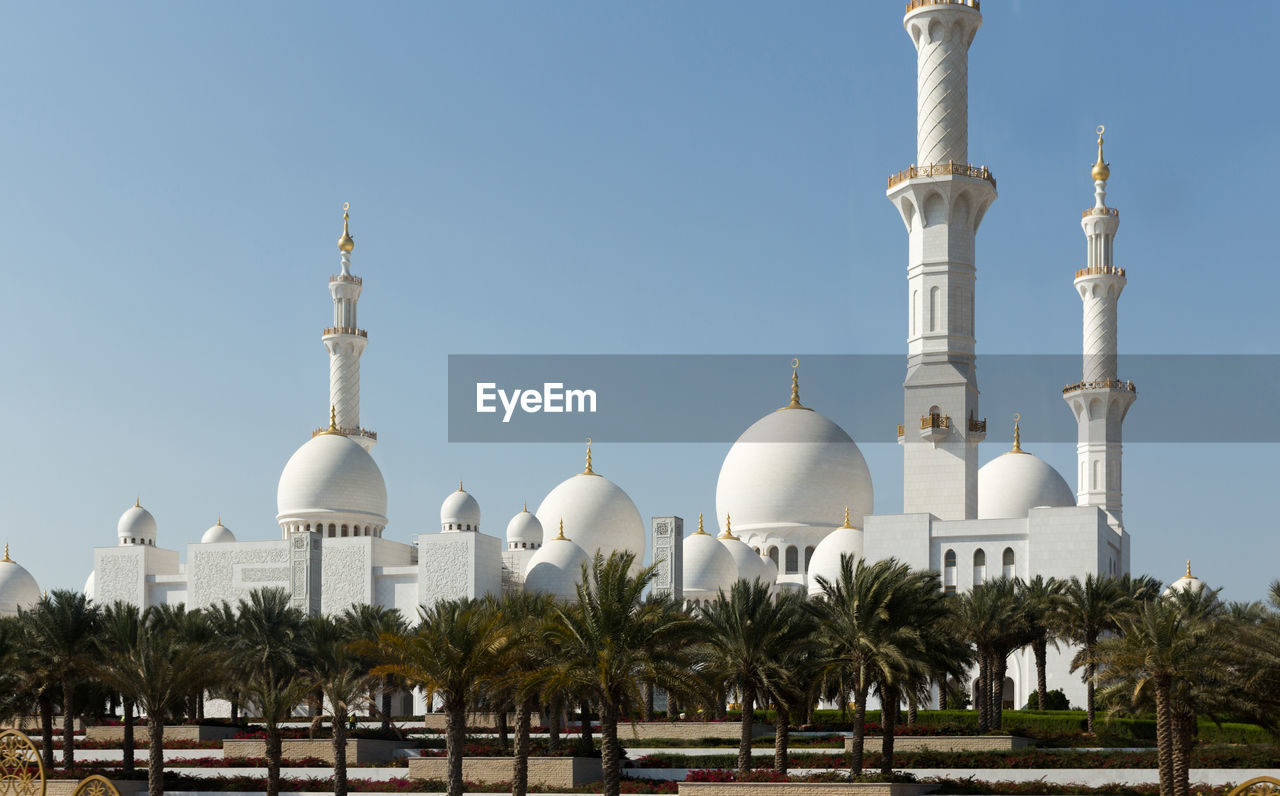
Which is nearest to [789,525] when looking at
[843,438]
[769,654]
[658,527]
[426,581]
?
[843,438]

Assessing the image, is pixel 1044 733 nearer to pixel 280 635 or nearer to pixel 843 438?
Result: pixel 280 635

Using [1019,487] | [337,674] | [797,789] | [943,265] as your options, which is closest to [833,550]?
[1019,487]

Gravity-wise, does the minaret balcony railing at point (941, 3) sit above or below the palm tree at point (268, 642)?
above

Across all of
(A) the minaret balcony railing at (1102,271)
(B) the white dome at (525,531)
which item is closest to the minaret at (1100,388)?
(A) the minaret balcony railing at (1102,271)

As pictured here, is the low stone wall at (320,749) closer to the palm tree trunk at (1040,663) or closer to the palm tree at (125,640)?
the palm tree at (125,640)

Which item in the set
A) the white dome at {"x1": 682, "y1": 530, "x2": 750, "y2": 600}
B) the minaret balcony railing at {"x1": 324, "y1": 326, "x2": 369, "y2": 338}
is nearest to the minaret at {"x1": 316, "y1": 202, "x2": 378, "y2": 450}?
the minaret balcony railing at {"x1": 324, "y1": 326, "x2": 369, "y2": 338}

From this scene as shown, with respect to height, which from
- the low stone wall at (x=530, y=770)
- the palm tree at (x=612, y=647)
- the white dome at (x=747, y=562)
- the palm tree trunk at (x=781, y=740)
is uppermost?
the white dome at (x=747, y=562)
